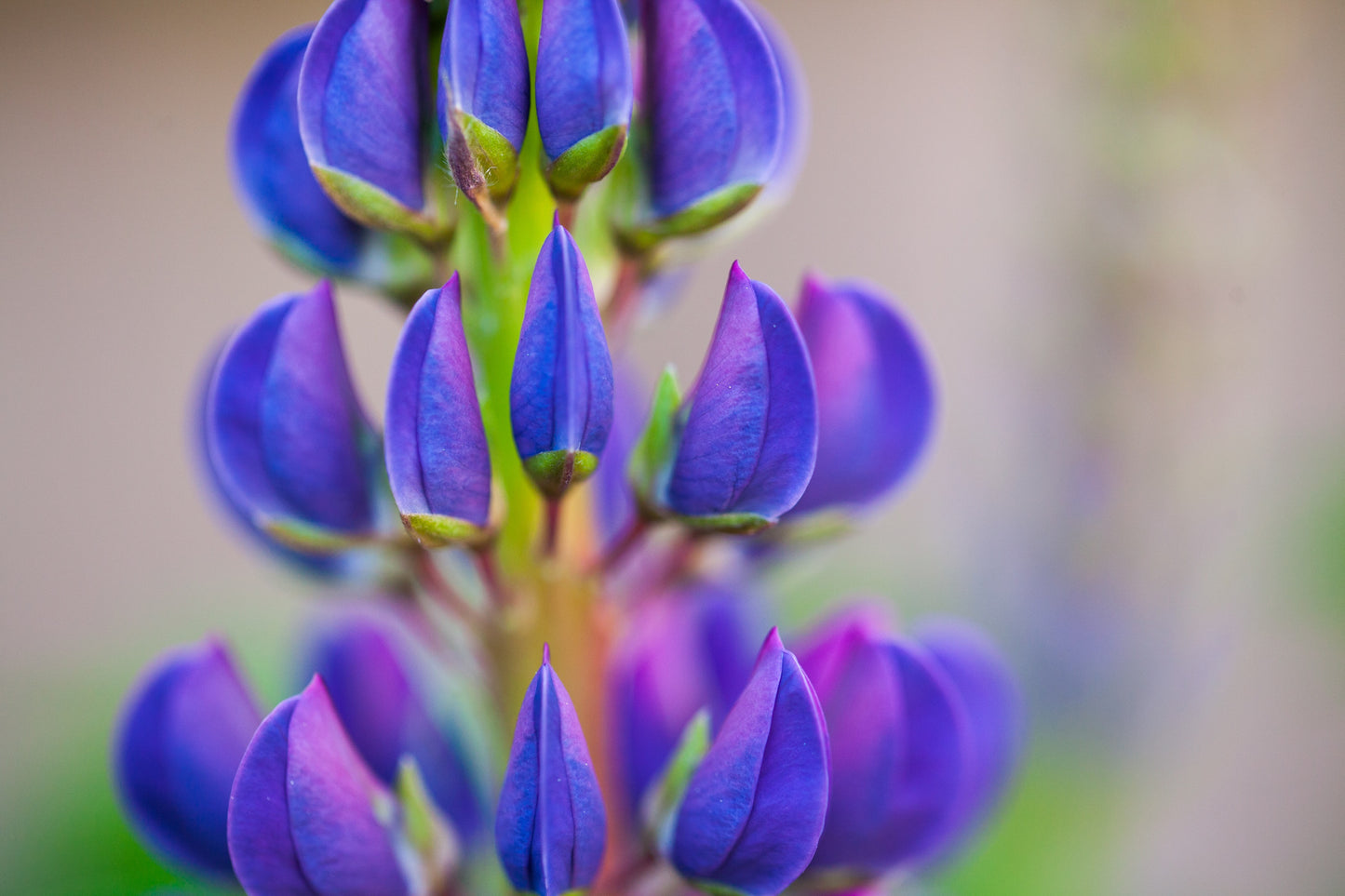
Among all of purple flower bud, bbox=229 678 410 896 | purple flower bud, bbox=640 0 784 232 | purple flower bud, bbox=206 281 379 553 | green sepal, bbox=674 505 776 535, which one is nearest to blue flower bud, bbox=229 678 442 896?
purple flower bud, bbox=229 678 410 896

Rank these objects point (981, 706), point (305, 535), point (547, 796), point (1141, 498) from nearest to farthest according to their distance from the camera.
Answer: point (547, 796) → point (305, 535) → point (981, 706) → point (1141, 498)

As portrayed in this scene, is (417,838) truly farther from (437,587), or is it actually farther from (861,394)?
(861,394)

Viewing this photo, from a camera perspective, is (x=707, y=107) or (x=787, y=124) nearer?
(x=707, y=107)

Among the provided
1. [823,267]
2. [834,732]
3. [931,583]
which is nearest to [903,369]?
[834,732]

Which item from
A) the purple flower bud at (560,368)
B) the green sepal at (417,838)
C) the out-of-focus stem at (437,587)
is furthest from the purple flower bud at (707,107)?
the green sepal at (417,838)

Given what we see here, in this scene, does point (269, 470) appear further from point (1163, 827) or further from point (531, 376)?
point (1163, 827)

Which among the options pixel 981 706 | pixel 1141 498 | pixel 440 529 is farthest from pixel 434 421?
pixel 1141 498
